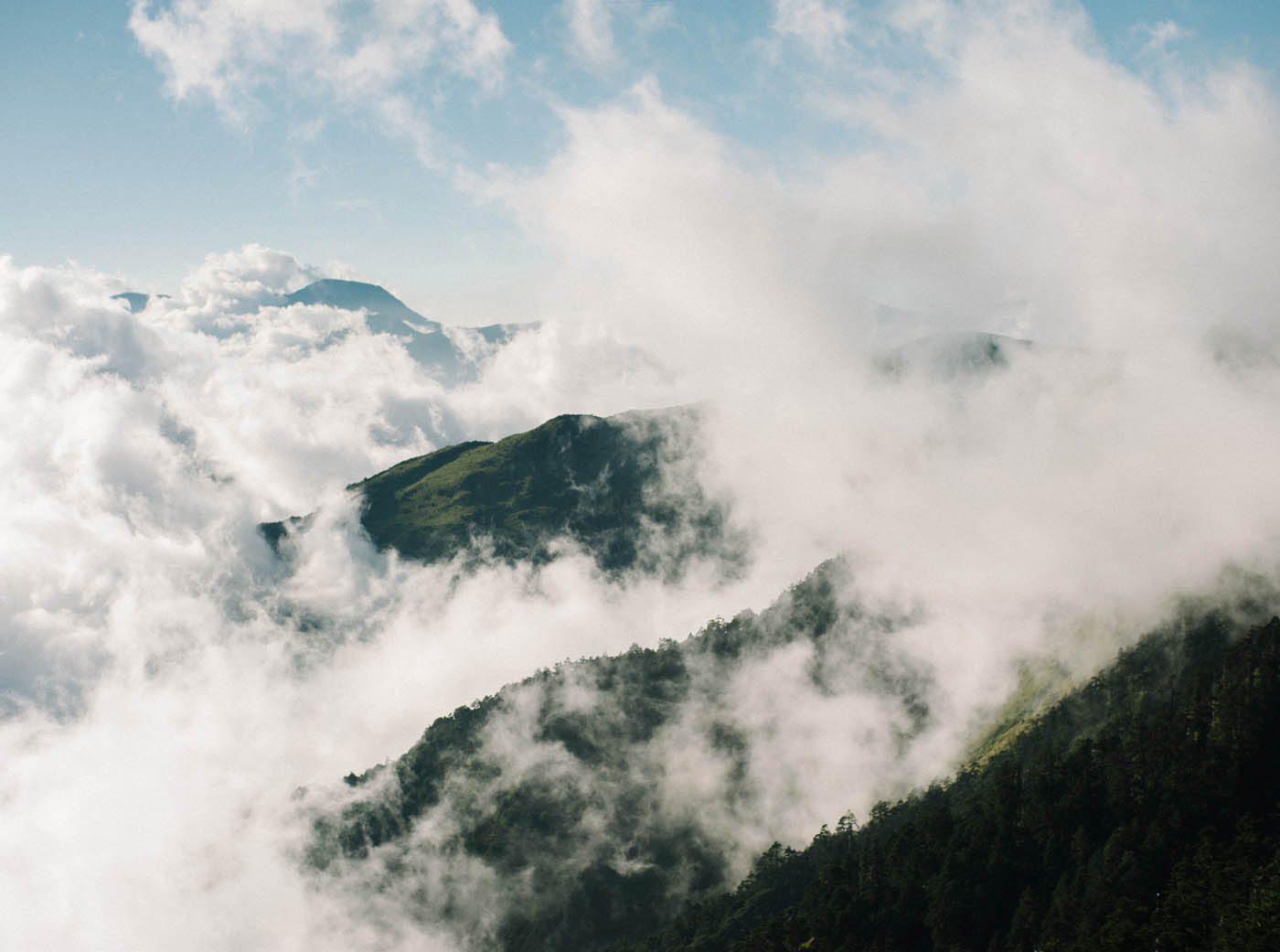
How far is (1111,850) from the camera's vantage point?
131m

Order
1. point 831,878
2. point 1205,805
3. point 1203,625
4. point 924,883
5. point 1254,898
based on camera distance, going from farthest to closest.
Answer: point 1203,625, point 831,878, point 924,883, point 1205,805, point 1254,898

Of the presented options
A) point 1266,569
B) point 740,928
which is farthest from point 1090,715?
point 740,928

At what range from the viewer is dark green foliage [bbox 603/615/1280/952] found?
358 ft

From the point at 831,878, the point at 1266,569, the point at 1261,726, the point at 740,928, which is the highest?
the point at 1266,569

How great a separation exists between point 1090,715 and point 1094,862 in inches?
2901

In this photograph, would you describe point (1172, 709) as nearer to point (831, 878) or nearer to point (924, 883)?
point (924, 883)

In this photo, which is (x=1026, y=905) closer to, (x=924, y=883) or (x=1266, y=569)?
(x=924, y=883)

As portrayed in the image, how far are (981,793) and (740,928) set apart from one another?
6780cm

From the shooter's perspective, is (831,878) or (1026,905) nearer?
(1026,905)

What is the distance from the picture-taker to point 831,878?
171500mm

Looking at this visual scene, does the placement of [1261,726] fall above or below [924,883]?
above

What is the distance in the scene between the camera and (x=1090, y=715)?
19675 cm

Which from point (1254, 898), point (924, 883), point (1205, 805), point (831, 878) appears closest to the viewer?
point (1254, 898)

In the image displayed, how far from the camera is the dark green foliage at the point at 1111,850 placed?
109125 millimetres
